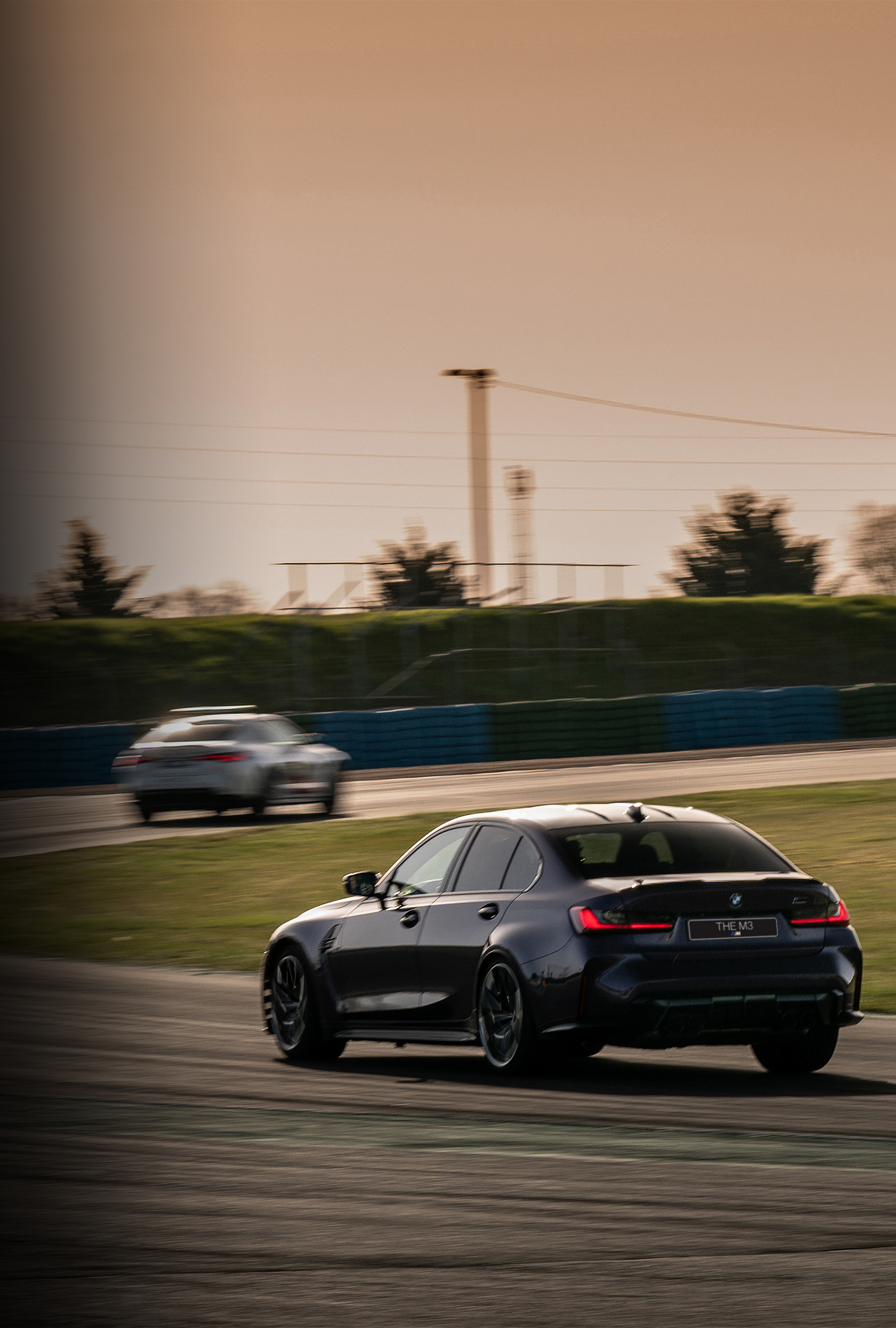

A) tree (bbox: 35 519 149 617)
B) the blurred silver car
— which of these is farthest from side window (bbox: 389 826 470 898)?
the blurred silver car

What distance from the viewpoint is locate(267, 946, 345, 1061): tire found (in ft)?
34.0

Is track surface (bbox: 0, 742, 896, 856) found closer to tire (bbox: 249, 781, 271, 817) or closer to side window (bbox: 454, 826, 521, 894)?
tire (bbox: 249, 781, 271, 817)

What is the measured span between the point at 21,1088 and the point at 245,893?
18.7 m

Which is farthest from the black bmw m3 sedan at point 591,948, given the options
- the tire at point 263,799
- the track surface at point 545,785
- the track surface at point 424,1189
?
the tire at point 263,799

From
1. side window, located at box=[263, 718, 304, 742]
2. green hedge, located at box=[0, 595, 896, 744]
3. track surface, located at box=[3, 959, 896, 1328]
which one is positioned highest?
green hedge, located at box=[0, 595, 896, 744]

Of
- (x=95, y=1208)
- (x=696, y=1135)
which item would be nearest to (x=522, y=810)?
(x=696, y=1135)

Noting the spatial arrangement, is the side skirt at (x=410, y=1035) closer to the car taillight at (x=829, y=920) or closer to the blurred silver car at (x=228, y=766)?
the car taillight at (x=829, y=920)

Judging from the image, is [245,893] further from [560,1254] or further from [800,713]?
[800,713]

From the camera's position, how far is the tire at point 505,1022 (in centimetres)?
894

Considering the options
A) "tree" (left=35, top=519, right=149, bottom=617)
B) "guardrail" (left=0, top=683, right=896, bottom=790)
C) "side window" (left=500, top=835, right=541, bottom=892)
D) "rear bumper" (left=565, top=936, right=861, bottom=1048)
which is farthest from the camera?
"guardrail" (left=0, top=683, right=896, bottom=790)

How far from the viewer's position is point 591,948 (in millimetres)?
8688

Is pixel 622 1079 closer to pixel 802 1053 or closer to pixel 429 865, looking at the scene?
pixel 802 1053

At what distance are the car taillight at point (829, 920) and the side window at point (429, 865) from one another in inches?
78.1

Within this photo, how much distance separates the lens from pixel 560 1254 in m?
5.34
